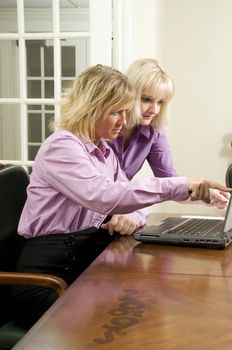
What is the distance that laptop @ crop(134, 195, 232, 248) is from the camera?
54.1 inches

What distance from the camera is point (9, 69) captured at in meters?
3.08

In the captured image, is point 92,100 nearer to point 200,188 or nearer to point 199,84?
point 200,188

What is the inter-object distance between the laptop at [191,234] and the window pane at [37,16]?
5.67 feet

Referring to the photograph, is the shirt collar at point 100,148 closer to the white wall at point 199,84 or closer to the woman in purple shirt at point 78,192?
the woman in purple shirt at point 78,192

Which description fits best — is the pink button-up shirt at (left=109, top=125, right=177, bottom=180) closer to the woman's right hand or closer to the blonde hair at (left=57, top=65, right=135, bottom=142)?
the blonde hair at (left=57, top=65, right=135, bottom=142)

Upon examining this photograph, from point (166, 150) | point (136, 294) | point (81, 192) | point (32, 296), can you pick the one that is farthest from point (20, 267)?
point (166, 150)

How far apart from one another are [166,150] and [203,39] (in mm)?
1689

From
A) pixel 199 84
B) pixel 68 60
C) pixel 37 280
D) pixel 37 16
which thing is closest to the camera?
pixel 37 280

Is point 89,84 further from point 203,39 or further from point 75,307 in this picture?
point 203,39

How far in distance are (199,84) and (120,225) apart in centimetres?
239

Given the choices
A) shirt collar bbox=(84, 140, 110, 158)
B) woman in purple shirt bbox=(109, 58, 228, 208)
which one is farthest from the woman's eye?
shirt collar bbox=(84, 140, 110, 158)

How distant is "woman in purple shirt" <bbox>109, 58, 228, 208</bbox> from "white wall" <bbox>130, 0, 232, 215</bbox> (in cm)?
133

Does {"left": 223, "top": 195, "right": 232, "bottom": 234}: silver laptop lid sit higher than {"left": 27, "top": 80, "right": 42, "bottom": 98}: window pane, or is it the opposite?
{"left": 27, "top": 80, "right": 42, "bottom": 98}: window pane

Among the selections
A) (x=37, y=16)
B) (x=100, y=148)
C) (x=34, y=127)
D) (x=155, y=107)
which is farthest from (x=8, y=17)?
(x=100, y=148)
